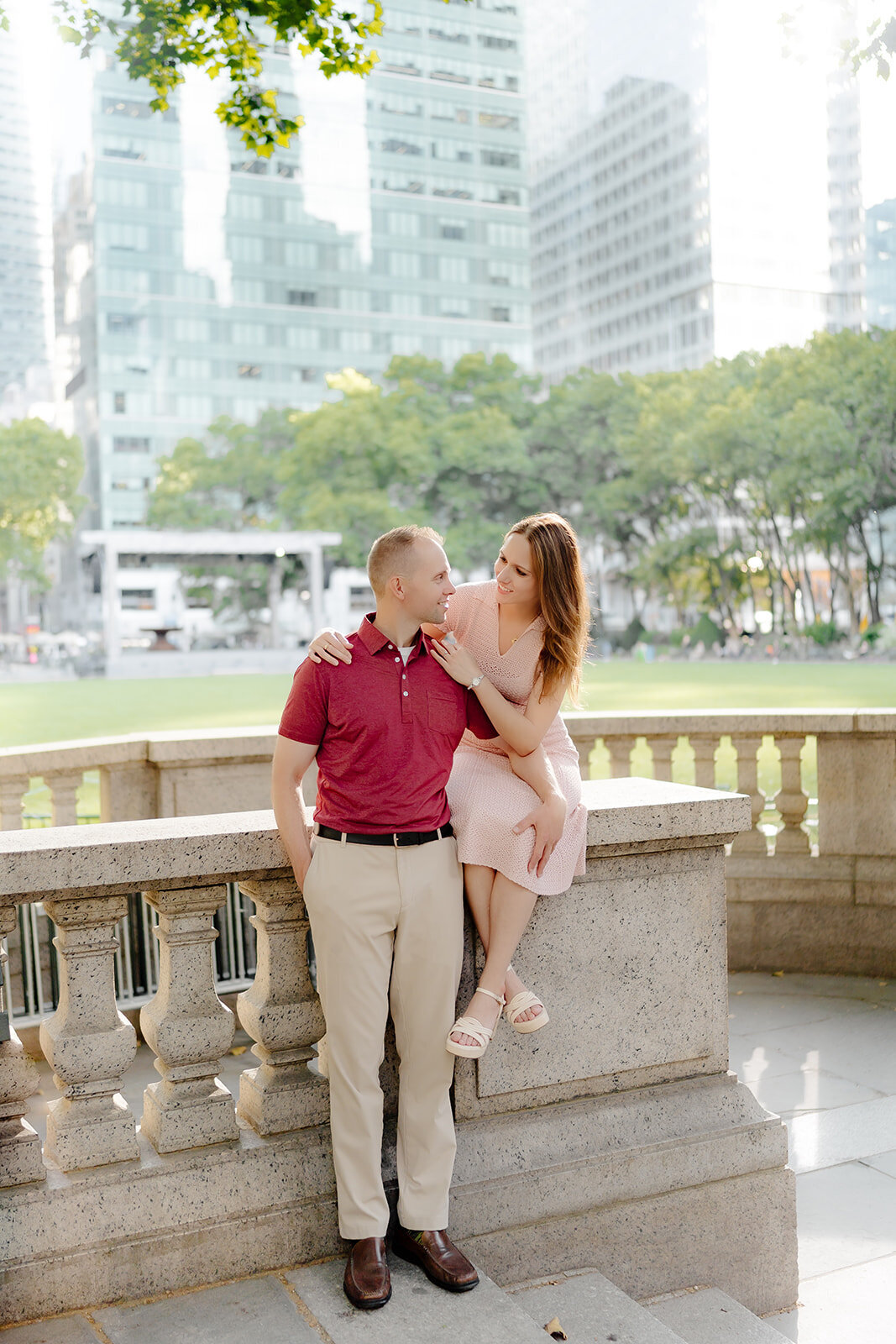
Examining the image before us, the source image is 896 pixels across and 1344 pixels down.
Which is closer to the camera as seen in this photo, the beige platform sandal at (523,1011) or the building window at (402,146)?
the beige platform sandal at (523,1011)

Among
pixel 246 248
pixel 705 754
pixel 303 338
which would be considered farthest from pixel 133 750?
pixel 246 248

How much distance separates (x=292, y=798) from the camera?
3.02 m

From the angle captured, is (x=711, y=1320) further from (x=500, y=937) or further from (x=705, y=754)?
(x=705, y=754)

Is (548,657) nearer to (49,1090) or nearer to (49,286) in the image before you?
(49,1090)

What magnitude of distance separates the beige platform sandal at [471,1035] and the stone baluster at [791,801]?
420 cm

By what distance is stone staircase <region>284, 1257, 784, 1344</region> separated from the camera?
2.83 metres

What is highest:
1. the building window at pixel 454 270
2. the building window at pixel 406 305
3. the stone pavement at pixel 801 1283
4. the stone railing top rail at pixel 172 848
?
the building window at pixel 454 270

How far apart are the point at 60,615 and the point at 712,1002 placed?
340 ft

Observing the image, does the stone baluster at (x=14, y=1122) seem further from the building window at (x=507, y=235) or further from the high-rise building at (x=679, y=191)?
the building window at (x=507, y=235)

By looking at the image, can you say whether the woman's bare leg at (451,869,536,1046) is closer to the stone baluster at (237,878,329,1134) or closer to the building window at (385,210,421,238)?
the stone baluster at (237,878,329,1134)

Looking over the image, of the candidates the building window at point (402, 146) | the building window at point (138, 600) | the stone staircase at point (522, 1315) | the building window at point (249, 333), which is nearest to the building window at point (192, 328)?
the building window at point (249, 333)

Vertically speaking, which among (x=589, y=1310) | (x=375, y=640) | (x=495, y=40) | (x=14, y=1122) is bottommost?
(x=589, y=1310)

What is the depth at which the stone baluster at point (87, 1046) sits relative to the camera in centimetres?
297

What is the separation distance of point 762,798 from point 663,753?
0.66 m
